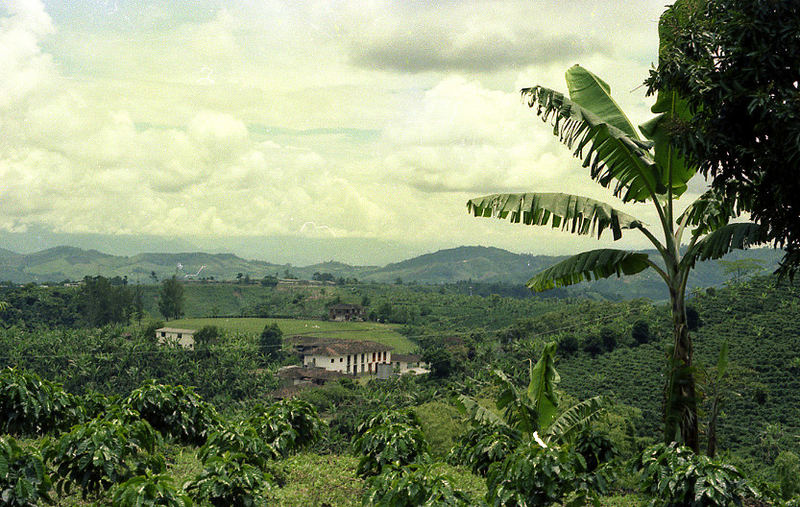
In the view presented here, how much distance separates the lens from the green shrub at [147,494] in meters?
4.93

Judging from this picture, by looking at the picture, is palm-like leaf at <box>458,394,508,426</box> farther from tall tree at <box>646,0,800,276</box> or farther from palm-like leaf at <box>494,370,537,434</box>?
tall tree at <box>646,0,800,276</box>

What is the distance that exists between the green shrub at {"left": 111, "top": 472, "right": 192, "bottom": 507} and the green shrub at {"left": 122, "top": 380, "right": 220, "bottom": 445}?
10.0 feet

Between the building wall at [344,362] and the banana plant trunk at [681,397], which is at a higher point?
the banana plant trunk at [681,397]

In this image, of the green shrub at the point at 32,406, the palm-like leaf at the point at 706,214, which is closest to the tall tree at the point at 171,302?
the green shrub at the point at 32,406

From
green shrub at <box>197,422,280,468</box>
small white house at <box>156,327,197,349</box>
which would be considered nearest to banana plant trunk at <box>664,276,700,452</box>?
green shrub at <box>197,422,280,468</box>

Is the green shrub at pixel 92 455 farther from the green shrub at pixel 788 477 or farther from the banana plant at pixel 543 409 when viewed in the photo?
the green shrub at pixel 788 477

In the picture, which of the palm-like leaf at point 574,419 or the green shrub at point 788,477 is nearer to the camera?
the palm-like leaf at point 574,419

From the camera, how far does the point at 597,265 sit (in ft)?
26.0

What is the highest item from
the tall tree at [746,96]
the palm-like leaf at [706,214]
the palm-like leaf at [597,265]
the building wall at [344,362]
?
the tall tree at [746,96]

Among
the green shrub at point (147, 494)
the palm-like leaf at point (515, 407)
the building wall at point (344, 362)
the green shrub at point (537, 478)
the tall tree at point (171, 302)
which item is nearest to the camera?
the green shrub at point (147, 494)

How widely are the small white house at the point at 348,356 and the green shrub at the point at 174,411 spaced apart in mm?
47153

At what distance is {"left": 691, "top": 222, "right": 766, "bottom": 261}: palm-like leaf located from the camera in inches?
272

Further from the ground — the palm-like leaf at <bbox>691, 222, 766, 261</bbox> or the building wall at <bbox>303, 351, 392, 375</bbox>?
the palm-like leaf at <bbox>691, 222, 766, 261</bbox>

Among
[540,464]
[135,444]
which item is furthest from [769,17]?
[135,444]
